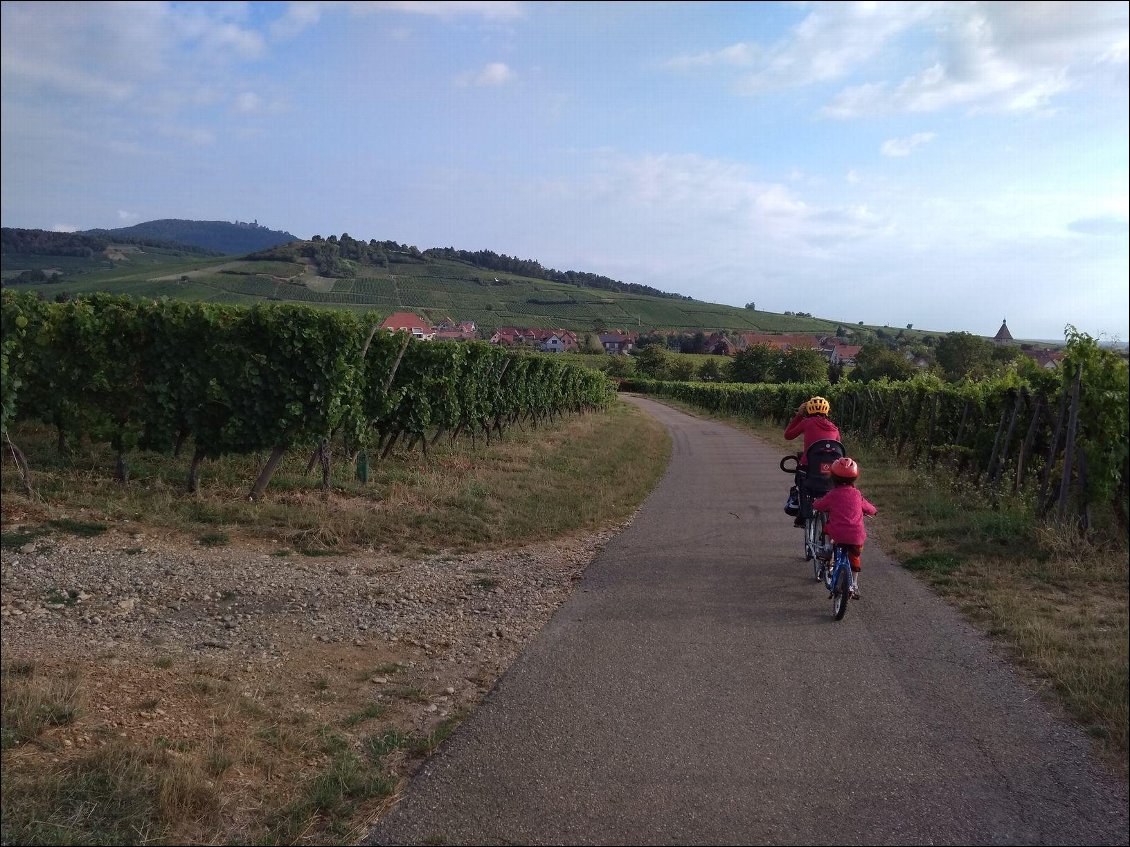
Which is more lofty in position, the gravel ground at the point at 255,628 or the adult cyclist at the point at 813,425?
the adult cyclist at the point at 813,425

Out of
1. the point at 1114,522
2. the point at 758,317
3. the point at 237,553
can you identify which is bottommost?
the point at 237,553

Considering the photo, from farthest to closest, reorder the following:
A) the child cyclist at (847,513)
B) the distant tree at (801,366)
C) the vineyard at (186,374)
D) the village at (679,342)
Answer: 1. the village at (679,342)
2. the distant tree at (801,366)
3. the vineyard at (186,374)
4. the child cyclist at (847,513)

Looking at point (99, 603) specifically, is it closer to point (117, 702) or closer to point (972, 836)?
point (117, 702)

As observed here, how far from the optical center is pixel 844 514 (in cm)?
627

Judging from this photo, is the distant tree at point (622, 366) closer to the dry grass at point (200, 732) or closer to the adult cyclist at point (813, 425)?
the adult cyclist at point (813, 425)

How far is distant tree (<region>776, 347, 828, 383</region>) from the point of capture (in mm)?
58125

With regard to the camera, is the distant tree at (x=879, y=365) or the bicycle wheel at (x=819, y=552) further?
the distant tree at (x=879, y=365)

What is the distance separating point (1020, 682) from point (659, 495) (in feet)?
28.2

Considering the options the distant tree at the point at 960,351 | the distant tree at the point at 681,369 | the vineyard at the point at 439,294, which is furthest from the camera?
the distant tree at the point at 681,369

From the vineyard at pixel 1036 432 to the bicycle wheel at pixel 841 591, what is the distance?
96.2 inches

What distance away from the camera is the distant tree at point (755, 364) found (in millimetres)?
65625

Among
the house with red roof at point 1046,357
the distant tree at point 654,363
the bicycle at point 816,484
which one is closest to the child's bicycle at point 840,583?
the bicycle at point 816,484

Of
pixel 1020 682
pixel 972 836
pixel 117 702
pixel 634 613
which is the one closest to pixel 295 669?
pixel 117 702

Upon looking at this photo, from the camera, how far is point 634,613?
6.13 m
